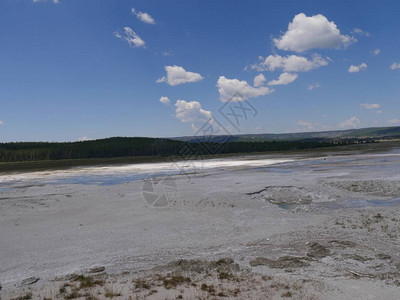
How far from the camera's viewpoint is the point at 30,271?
10.5 metres

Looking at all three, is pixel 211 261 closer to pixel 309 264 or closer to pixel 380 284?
pixel 309 264

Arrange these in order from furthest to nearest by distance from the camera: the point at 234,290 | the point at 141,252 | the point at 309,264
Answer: the point at 141,252 < the point at 309,264 < the point at 234,290

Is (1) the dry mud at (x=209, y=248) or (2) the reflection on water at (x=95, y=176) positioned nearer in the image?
(1) the dry mud at (x=209, y=248)

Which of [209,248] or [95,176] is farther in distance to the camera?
[95,176]

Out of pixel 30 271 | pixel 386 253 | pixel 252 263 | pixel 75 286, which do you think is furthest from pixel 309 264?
pixel 30 271

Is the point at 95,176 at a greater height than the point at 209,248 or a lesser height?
greater

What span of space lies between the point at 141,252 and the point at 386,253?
9497 mm

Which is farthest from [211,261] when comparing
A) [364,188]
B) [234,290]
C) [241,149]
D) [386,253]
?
[241,149]

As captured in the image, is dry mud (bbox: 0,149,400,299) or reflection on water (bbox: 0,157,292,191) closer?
dry mud (bbox: 0,149,400,299)

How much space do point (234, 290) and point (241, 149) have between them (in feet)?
368

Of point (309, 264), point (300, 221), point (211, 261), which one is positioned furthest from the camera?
point (300, 221)

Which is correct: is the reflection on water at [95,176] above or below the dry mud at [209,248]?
above

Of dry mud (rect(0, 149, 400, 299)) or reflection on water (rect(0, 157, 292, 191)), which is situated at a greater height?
reflection on water (rect(0, 157, 292, 191))

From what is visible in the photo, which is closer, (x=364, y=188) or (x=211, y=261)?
(x=211, y=261)
